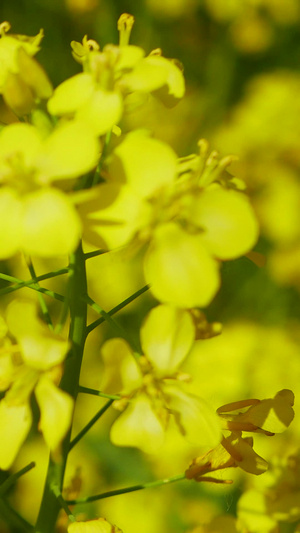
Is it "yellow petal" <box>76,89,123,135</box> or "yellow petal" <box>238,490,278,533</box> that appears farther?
"yellow petal" <box>238,490,278,533</box>

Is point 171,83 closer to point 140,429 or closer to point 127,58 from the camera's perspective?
point 127,58

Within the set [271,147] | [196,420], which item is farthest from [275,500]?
[271,147]

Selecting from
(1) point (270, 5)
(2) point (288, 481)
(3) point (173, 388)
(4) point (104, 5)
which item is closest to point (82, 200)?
(3) point (173, 388)

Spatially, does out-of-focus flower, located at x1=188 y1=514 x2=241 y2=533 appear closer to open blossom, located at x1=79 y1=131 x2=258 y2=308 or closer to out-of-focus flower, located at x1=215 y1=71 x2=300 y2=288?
open blossom, located at x1=79 y1=131 x2=258 y2=308

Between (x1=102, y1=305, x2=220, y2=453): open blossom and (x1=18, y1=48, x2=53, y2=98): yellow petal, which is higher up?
(x1=18, y1=48, x2=53, y2=98): yellow petal

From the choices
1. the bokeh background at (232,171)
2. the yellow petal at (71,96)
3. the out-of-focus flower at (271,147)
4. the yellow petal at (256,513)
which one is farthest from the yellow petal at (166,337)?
the out-of-focus flower at (271,147)

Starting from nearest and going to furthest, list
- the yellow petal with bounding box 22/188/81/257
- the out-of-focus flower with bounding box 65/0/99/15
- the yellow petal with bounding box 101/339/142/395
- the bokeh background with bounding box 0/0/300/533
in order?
the yellow petal with bounding box 22/188/81/257 < the yellow petal with bounding box 101/339/142/395 < the bokeh background with bounding box 0/0/300/533 < the out-of-focus flower with bounding box 65/0/99/15

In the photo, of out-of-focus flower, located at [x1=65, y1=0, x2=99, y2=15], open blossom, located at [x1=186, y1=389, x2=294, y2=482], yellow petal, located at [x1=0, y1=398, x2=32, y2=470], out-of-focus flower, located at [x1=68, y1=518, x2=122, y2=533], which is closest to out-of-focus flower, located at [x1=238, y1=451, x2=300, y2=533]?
open blossom, located at [x1=186, y1=389, x2=294, y2=482]

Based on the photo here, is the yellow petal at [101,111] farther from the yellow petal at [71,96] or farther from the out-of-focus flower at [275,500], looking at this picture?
the out-of-focus flower at [275,500]
